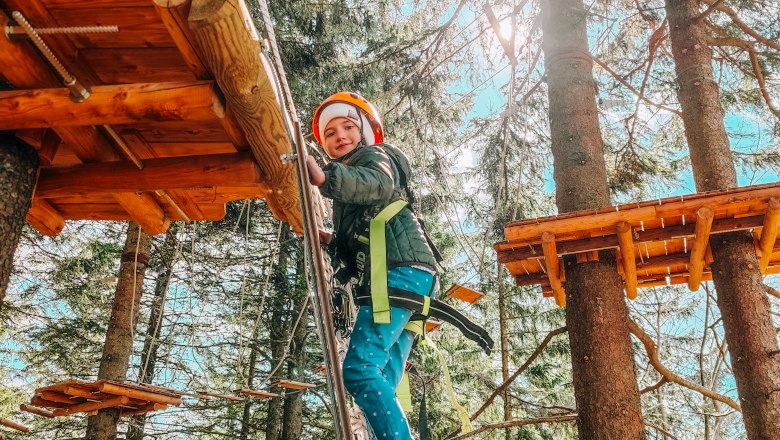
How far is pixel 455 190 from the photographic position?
392 inches

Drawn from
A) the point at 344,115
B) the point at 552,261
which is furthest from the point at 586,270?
the point at 344,115

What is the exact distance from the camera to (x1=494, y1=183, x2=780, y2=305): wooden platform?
3.11 metres

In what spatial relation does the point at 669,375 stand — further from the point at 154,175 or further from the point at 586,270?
the point at 154,175

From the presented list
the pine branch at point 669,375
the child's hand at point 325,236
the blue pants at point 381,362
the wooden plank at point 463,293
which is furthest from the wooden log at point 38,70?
the pine branch at point 669,375

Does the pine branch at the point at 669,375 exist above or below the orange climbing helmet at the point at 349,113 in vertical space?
below

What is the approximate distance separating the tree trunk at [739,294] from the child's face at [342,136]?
2537 mm

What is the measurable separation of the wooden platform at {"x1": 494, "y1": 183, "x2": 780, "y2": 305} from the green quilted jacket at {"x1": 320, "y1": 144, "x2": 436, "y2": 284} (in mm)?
833

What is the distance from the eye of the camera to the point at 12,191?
7.36 ft

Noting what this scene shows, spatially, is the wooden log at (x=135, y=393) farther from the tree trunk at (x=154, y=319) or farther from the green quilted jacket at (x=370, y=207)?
the tree trunk at (x=154, y=319)

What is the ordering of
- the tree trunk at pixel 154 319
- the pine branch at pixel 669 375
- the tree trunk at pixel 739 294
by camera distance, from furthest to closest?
the tree trunk at pixel 154 319
the pine branch at pixel 669 375
the tree trunk at pixel 739 294

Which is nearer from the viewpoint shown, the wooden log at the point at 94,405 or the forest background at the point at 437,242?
the wooden log at the point at 94,405

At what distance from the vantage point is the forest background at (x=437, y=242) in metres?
6.34

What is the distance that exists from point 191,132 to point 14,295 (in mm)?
8278

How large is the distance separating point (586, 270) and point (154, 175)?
240cm
